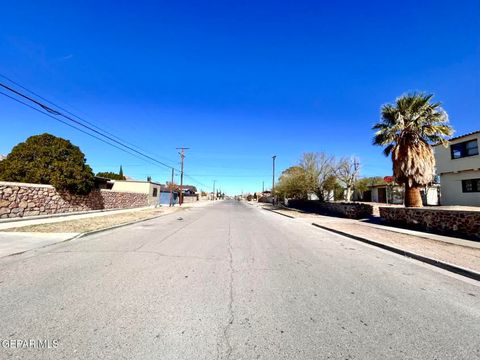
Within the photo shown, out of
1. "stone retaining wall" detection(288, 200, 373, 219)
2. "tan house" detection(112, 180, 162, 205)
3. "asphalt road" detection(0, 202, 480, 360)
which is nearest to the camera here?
"asphalt road" detection(0, 202, 480, 360)

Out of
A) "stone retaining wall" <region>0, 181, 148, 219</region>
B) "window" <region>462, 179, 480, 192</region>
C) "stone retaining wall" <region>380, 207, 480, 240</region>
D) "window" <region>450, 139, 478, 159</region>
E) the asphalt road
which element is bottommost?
the asphalt road

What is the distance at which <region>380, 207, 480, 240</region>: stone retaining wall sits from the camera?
11695 mm

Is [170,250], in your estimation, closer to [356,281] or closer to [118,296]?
[118,296]

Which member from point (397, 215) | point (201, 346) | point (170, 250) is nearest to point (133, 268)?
point (170, 250)

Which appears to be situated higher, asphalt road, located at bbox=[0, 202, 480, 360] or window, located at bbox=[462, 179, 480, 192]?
window, located at bbox=[462, 179, 480, 192]

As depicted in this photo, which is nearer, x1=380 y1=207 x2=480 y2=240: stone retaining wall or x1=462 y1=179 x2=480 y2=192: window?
x1=380 y1=207 x2=480 y2=240: stone retaining wall

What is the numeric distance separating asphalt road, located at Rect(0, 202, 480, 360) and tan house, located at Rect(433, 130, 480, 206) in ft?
67.9

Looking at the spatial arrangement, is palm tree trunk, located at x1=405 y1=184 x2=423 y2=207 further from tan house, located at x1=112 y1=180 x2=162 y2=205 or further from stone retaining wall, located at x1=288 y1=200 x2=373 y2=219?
tan house, located at x1=112 y1=180 x2=162 y2=205

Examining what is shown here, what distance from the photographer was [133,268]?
6195mm

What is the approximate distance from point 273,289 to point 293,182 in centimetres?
3203

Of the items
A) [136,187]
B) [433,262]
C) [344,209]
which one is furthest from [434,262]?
[136,187]

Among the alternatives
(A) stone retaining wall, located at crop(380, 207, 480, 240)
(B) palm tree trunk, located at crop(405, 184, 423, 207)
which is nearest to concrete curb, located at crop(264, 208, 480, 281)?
(A) stone retaining wall, located at crop(380, 207, 480, 240)

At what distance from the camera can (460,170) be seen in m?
23.1

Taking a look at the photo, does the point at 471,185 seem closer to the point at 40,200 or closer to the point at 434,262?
the point at 434,262
